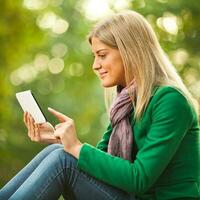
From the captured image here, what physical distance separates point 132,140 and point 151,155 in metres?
0.14

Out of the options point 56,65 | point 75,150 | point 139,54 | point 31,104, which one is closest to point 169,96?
point 139,54

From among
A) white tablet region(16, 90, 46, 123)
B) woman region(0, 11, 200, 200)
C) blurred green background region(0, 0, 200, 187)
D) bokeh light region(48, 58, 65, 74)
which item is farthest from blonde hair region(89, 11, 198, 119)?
bokeh light region(48, 58, 65, 74)

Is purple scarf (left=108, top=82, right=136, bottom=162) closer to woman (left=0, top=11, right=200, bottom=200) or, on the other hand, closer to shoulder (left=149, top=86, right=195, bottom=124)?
woman (left=0, top=11, right=200, bottom=200)

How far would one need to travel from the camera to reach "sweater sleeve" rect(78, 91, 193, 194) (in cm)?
192

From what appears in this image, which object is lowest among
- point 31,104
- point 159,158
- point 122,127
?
point 159,158

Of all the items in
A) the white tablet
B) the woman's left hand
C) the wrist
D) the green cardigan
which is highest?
the white tablet

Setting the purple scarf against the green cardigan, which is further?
the purple scarf

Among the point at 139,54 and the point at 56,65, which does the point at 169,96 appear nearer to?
the point at 139,54

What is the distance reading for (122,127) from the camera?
2082mm

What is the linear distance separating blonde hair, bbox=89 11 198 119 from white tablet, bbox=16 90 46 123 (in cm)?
33

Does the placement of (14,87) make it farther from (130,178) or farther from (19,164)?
(130,178)

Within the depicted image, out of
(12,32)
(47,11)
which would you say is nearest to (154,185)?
(12,32)

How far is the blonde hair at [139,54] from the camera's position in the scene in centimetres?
204

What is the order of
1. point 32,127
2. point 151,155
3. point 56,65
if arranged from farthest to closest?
point 56,65 → point 32,127 → point 151,155
